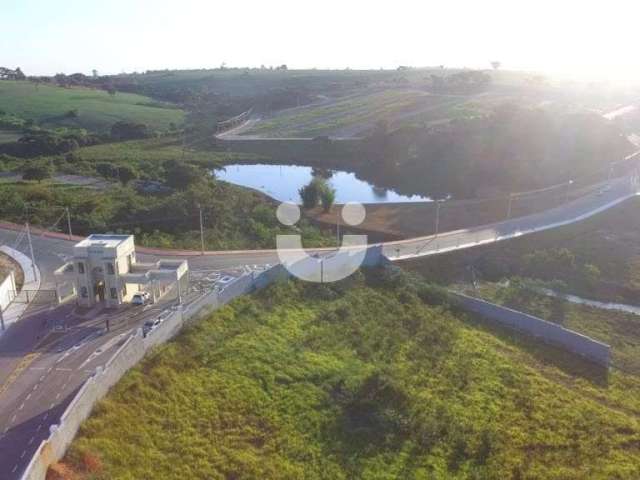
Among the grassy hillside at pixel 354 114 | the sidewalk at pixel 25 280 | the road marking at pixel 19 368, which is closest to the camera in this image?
the road marking at pixel 19 368

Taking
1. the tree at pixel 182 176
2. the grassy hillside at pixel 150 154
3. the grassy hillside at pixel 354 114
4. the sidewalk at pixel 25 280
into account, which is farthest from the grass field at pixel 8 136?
the sidewalk at pixel 25 280

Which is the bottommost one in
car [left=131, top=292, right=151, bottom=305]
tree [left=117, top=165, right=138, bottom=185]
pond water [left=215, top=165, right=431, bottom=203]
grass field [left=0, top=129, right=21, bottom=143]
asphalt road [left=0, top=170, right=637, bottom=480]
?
pond water [left=215, top=165, right=431, bottom=203]

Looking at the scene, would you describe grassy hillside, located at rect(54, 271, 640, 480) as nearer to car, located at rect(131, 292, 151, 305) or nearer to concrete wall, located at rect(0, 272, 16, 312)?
car, located at rect(131, 292, 151, 305)

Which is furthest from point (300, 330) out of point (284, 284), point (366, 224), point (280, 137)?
point (280, 137)

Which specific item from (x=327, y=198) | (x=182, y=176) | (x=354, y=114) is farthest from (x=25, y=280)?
(x=354, y=114)

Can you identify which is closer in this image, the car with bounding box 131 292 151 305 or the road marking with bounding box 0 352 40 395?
the road marking with bounding box 0 352 40 395

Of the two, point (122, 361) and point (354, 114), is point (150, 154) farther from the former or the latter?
point (122, 361)

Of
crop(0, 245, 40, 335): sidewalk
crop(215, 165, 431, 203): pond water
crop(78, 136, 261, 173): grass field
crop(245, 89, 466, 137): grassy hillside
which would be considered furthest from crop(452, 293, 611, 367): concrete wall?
crop(245, 89, 466, 137): grassy hillside

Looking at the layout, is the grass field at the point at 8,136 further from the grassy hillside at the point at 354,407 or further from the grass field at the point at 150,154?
the grassy hillside at the point at 354,407
